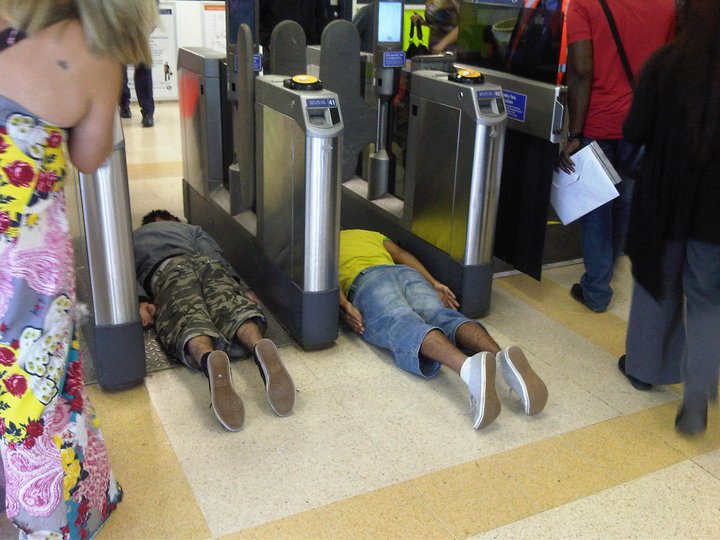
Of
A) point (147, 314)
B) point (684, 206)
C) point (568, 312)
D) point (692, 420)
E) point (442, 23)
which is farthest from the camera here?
point (442, 23)

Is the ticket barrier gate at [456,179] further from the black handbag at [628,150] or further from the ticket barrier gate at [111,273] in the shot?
the ticket barrier gate at [111,273]

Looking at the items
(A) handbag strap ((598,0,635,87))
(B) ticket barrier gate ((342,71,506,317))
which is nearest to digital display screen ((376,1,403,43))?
(B) ticket barrier gate ((342,71,506,317))

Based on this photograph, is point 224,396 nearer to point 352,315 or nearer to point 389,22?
point 352,315

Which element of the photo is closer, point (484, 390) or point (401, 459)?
point (401, 459)

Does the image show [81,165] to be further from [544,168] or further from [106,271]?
[544,168]

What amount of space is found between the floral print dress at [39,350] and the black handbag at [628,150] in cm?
219

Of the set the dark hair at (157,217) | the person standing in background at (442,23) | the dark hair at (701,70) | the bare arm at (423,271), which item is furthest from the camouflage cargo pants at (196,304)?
the person standing in background at (442,23)

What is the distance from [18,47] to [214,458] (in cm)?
126

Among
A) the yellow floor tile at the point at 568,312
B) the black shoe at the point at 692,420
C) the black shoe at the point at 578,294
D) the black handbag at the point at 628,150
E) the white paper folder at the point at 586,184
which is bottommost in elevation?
the yellow floor tile at the point at 568,312

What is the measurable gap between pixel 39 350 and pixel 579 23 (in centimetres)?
233

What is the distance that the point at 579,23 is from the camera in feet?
9.58

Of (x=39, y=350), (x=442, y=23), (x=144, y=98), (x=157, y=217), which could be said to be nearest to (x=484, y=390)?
(x=39, y=350)

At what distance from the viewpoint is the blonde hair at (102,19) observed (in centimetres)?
132

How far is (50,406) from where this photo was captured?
5.31 ft
